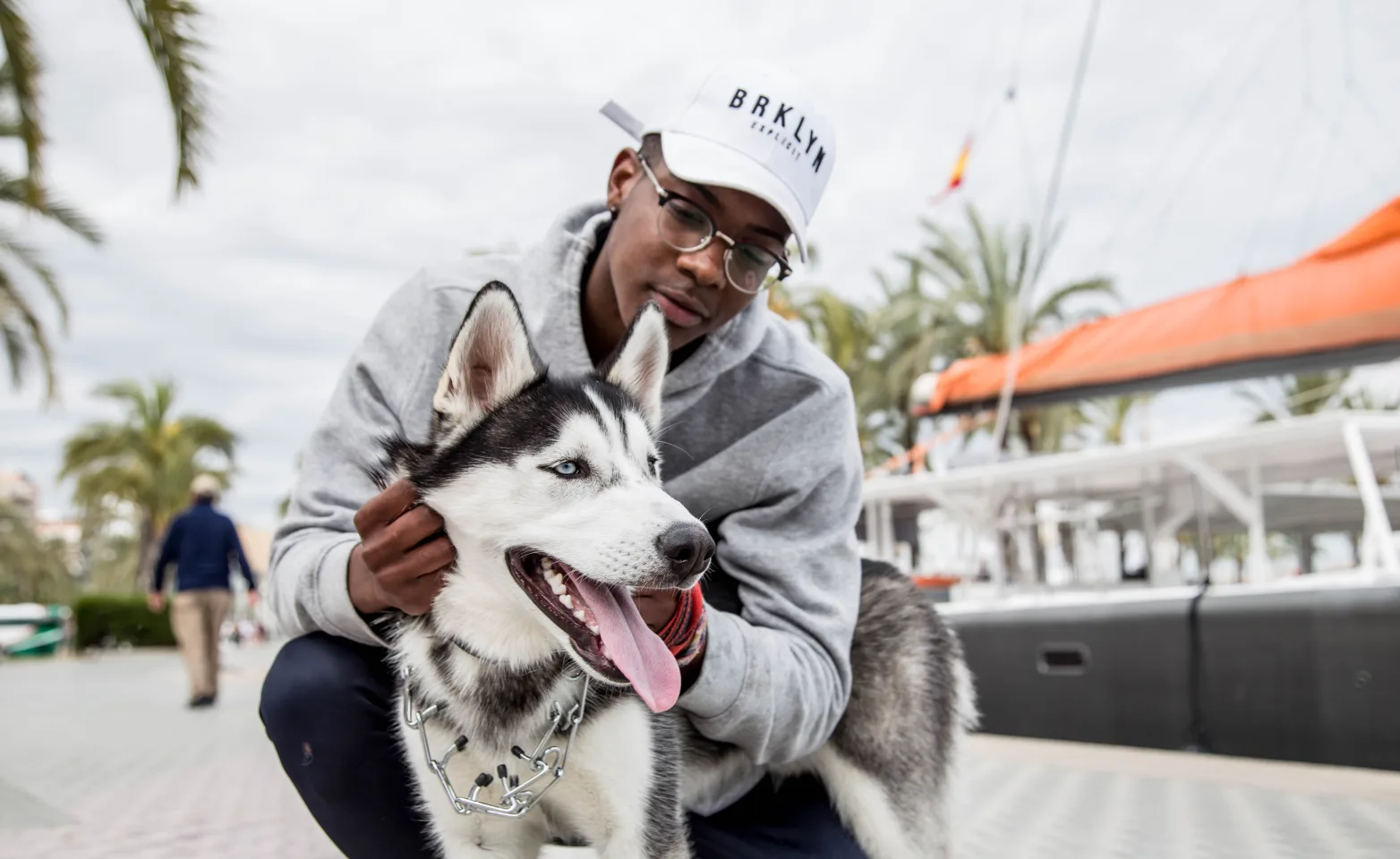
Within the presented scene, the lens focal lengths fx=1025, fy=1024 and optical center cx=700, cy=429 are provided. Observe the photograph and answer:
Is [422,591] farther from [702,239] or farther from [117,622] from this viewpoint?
[117,622]

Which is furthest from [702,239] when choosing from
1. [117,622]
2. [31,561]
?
[31,561]

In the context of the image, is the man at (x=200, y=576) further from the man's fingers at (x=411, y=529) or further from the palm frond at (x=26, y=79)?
the man's fingers at (x=411, y=529)

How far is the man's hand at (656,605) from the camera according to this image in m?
2.11

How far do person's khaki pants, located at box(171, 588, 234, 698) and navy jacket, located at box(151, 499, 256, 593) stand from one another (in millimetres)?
104

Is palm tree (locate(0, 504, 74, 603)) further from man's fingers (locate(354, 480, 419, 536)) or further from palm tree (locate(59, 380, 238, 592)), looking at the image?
man's fingers (locate(354, 480, 419, 536))

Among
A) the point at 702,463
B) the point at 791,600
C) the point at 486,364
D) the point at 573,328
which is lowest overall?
the point at 791,600

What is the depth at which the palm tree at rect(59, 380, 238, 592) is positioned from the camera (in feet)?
102

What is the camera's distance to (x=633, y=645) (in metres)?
1.97

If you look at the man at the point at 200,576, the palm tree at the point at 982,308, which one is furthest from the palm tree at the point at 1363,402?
the man at the point at 200,576

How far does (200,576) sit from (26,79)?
4929 millimetres

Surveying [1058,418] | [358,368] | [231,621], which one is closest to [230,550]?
[358,368]

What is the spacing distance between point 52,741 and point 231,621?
106 ft

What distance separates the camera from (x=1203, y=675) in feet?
21.3

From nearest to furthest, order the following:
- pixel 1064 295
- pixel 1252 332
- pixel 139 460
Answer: pixel 1252 332, pixel 1064 295, pixel 139 460
